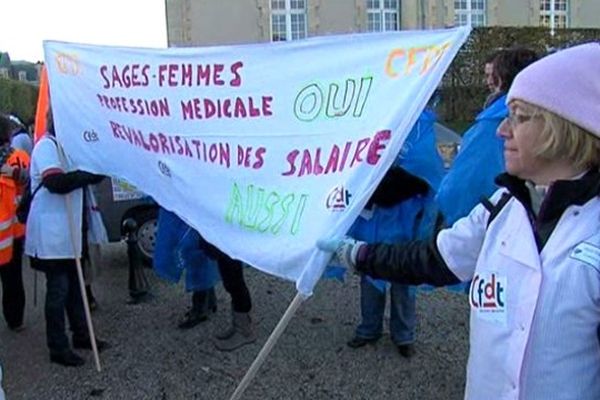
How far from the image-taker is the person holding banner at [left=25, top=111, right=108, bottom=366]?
4.35 meters

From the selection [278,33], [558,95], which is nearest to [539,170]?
[558,95]

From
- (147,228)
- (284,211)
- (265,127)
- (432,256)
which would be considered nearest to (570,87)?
(432,256)

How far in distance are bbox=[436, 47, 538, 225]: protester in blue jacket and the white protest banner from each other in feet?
3.28

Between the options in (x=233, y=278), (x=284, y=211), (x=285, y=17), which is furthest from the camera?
(x=285, y=17)

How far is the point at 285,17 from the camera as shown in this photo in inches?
1336

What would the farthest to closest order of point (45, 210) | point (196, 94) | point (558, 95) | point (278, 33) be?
point (278, 33), point (45, 210), point (196, 94), point (558, 95)

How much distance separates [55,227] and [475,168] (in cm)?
267

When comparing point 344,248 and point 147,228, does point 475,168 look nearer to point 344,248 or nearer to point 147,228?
point 344,248

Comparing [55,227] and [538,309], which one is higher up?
[538,309]

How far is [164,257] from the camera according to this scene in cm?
521

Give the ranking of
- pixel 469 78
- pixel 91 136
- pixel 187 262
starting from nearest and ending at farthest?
pixel 91 136, pixel 187 262, pixel 469 78

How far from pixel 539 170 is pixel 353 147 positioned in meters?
1.02

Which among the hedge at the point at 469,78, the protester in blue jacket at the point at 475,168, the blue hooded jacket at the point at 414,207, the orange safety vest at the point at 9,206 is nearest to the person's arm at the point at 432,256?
the protester in blue jacket at the point at 475,168

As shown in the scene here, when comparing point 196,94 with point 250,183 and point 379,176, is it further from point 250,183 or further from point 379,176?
point 379,176
